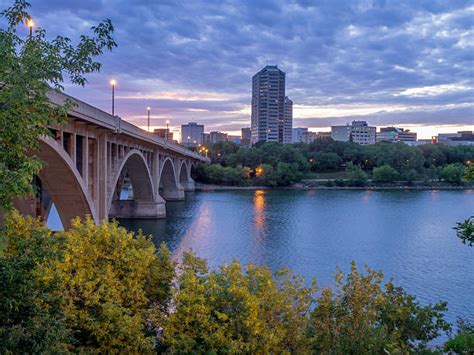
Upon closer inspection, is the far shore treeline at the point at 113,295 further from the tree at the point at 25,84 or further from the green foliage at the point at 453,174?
the green foliage at the point at 453,174

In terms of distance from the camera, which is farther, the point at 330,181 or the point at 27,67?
the point at 330,181

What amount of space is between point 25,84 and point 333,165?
10597 centimetres

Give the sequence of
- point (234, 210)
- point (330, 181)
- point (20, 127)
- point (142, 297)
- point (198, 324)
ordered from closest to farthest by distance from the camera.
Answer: point (20, 127) < point (198, 324) < point (142, 297) < point (234, 210) < point (330, 181)

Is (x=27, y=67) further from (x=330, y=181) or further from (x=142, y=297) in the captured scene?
(x=330, y=181)

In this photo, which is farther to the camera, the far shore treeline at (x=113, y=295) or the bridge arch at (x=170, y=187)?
the bridge arch at (x=170, y=187)

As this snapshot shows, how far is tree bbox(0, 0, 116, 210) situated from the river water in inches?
710

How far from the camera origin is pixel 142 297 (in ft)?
32.5

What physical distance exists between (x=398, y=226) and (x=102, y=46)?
132 ft

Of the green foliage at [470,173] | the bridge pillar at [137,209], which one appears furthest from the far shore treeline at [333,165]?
the green foliage at [470,173]

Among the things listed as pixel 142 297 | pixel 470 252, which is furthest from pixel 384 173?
pixel 142 297

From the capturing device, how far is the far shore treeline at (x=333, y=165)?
91.1 metres

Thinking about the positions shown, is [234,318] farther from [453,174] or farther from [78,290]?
[453,174]

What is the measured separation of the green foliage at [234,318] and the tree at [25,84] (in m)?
4.53

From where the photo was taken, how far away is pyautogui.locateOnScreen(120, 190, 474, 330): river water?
24250 millimetres
